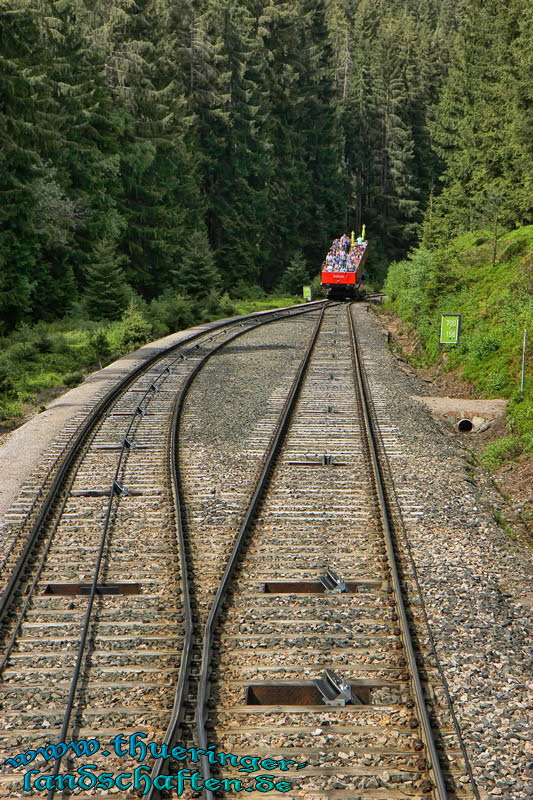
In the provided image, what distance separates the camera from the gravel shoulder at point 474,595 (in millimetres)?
6590

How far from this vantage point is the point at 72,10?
1590 inches

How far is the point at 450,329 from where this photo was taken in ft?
74.9

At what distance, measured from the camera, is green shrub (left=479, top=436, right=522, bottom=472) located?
1534 cm

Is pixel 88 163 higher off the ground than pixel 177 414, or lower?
higher

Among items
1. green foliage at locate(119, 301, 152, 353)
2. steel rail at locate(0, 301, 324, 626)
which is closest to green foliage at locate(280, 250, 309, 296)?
green foliage at locate(119, 301, 152, 353)

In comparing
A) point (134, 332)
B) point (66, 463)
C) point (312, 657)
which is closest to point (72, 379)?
point (134, 332)

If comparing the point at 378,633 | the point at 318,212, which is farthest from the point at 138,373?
the point at 318,212

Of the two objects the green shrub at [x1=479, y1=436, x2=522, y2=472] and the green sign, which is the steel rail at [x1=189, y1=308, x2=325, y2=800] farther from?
the green sign

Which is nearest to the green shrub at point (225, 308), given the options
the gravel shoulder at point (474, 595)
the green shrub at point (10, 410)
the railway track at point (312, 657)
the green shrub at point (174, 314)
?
the green shrub at point (174, 314)

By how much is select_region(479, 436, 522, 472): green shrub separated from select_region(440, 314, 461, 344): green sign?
710 cm

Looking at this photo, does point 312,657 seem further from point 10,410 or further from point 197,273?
point 197,273

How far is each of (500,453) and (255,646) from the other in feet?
29.2

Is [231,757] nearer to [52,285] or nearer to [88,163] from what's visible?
[52,285]

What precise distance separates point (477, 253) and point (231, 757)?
32.4 meters
